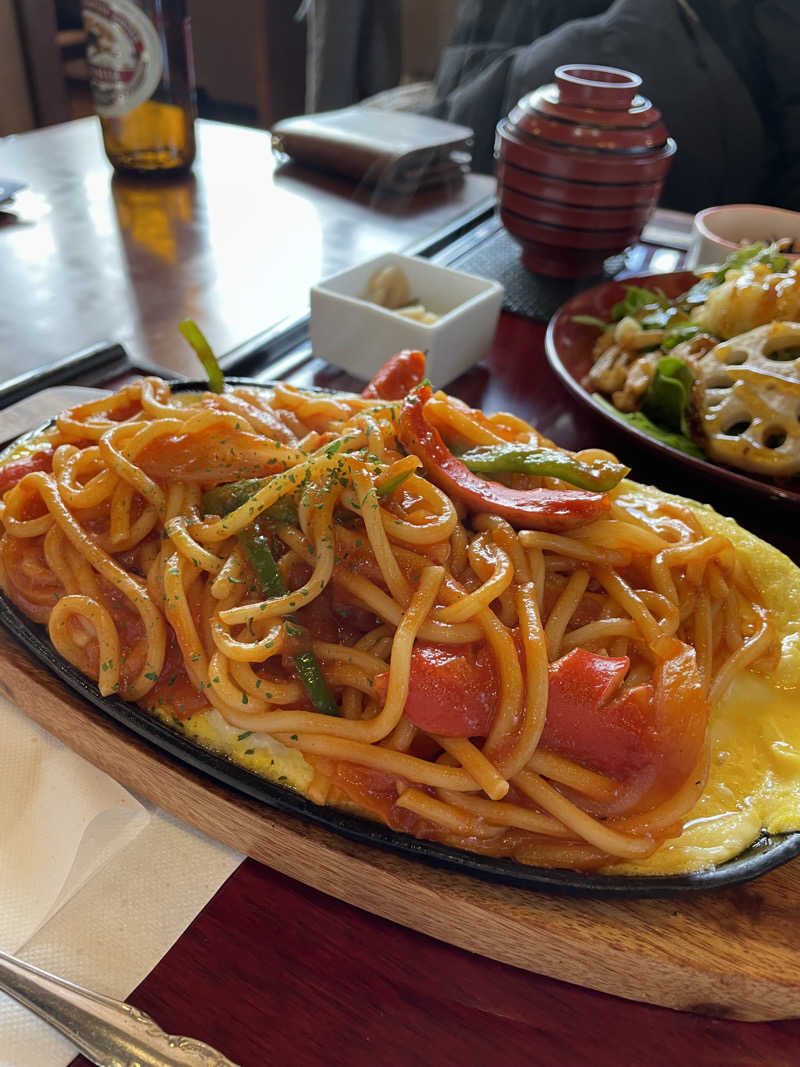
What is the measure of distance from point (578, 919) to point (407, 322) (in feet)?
6.03

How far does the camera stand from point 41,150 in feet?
14.6

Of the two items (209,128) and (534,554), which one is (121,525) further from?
(209,128)

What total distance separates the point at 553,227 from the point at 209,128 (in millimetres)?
2875

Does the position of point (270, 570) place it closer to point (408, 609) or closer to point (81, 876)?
point (408, 609)

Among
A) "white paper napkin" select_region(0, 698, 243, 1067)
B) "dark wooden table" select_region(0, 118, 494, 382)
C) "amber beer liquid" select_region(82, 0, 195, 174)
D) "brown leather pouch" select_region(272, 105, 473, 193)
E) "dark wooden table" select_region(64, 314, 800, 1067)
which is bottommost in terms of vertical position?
"dark wooden table" select_region(64, 314, 800, 1067)

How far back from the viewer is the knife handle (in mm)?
1087

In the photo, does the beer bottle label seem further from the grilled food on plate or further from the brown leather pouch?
the grilled food on plate

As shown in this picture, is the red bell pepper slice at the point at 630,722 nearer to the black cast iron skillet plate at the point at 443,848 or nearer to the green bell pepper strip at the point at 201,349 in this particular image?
the black cast iron skillet plate at the point at 443,848

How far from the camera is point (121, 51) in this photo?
347 centimetres

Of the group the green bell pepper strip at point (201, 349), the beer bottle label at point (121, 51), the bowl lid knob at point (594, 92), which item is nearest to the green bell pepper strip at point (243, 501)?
the green bell pepper strip at point (201, 349)

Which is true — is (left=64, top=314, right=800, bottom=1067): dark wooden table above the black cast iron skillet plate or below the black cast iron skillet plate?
below

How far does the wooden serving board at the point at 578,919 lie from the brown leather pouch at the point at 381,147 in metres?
3.42

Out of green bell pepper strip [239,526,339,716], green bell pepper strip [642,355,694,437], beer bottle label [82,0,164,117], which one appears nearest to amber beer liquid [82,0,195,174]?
beer bottle label [82,0,164,117]

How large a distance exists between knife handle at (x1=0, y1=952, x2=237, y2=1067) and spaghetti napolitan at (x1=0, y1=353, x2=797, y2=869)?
1.22 ft
